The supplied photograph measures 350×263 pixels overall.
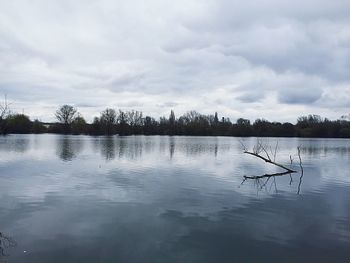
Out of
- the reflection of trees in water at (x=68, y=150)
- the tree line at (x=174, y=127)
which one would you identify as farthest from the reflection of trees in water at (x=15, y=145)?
the tree line at (x=174, y=127)

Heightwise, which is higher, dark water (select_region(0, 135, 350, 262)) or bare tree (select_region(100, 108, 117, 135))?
bare tree (select_region(100, 108, 117, 135))

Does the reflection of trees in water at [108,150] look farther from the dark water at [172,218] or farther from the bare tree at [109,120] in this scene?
the bare tree at [109,120]

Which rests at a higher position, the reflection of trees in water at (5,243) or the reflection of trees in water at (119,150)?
the reflection of trees in water at (119,150)

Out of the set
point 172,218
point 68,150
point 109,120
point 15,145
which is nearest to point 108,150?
point 68,150

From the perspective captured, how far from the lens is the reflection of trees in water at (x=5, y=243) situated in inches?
359

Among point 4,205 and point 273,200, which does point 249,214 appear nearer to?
point 273,200

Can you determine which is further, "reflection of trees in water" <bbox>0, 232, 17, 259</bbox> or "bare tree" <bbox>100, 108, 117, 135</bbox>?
"bare tree" <bbox>100, 108, 117, 135</bbox>

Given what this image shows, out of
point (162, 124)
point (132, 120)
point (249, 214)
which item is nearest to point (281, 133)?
point (162, 124)

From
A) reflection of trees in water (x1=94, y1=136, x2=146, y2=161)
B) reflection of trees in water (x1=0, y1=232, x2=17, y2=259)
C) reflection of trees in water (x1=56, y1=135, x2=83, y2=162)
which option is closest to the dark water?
reflection of trees in water (x1=0, y1=232, x2=17, y2=259)

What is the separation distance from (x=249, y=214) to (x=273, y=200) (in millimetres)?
3204

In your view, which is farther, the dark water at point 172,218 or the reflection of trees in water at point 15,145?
the reflection of trees in water at point 15,145

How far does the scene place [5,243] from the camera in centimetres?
983

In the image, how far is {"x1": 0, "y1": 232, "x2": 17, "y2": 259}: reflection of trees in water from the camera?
912cm

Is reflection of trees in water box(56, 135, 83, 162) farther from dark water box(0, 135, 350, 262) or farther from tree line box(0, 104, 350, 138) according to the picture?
tree line box(0, 104, 350, 138)
